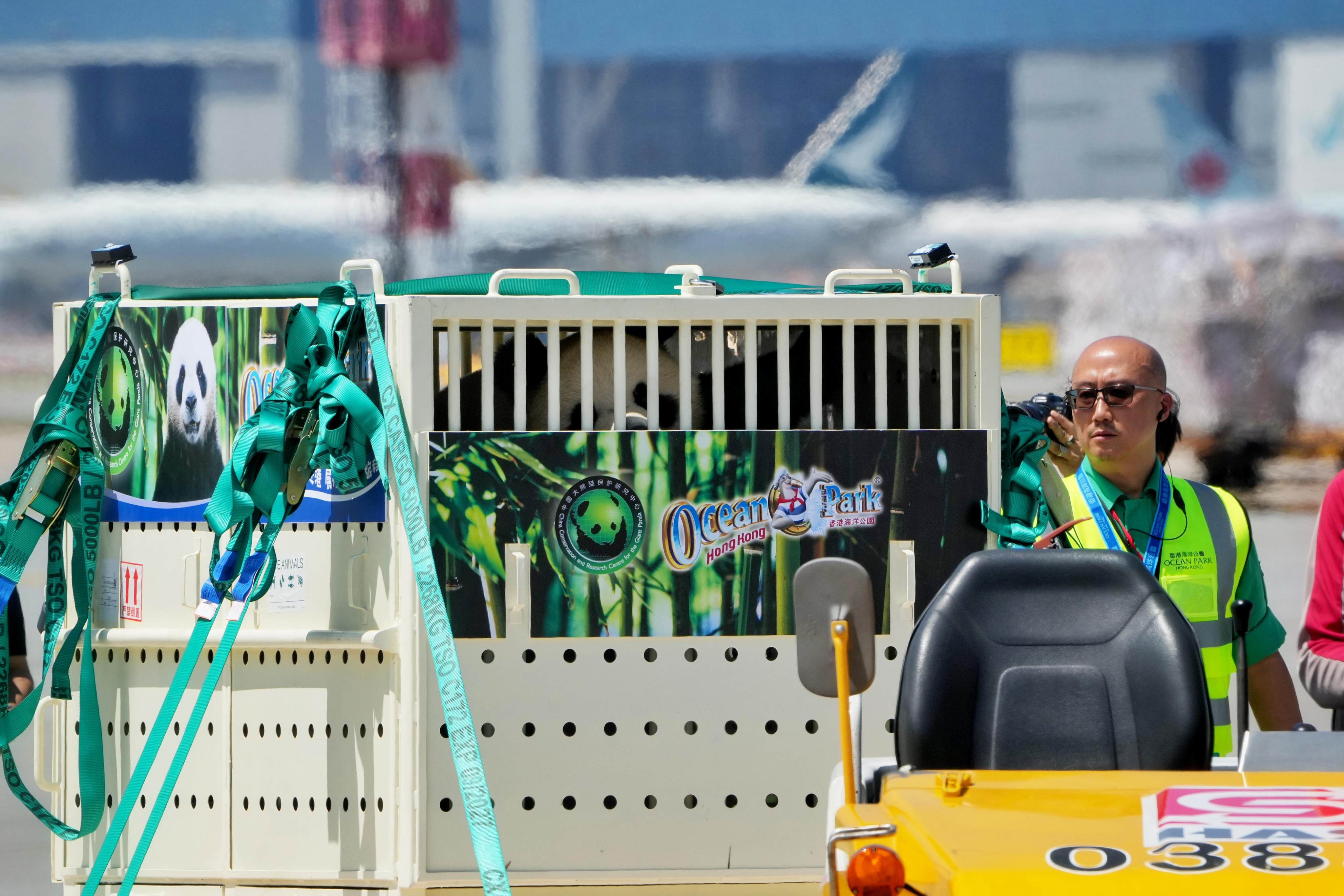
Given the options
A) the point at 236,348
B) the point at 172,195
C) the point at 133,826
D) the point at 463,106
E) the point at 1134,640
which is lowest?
the point at 133,826

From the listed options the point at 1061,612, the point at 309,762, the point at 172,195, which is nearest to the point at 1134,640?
the point at 1061,612

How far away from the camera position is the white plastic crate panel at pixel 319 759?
3658mm

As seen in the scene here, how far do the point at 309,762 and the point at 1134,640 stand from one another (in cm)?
195

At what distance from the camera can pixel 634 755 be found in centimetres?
365

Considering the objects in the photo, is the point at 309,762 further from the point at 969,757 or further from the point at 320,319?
the point at 969,757

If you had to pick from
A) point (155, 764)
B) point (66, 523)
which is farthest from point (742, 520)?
point (66, 523)

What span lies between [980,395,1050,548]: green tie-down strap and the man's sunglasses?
205 millimetres

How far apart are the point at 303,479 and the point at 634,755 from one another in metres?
1.04

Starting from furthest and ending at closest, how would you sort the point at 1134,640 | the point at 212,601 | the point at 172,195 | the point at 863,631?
the point at 172,195 → the point at 212,601 → the point at 1134,640 → the point at 863,631

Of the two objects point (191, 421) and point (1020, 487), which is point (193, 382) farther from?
point (1020, 487)

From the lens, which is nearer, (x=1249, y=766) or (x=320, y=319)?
(x=1249, y=766)

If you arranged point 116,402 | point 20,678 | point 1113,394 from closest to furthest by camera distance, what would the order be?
point 1113,394
point 116,402
point 20,678

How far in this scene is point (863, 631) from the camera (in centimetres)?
272

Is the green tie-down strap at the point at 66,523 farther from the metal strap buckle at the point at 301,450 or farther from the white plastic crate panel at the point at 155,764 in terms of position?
the metal strap buckle at the point at 301,450
